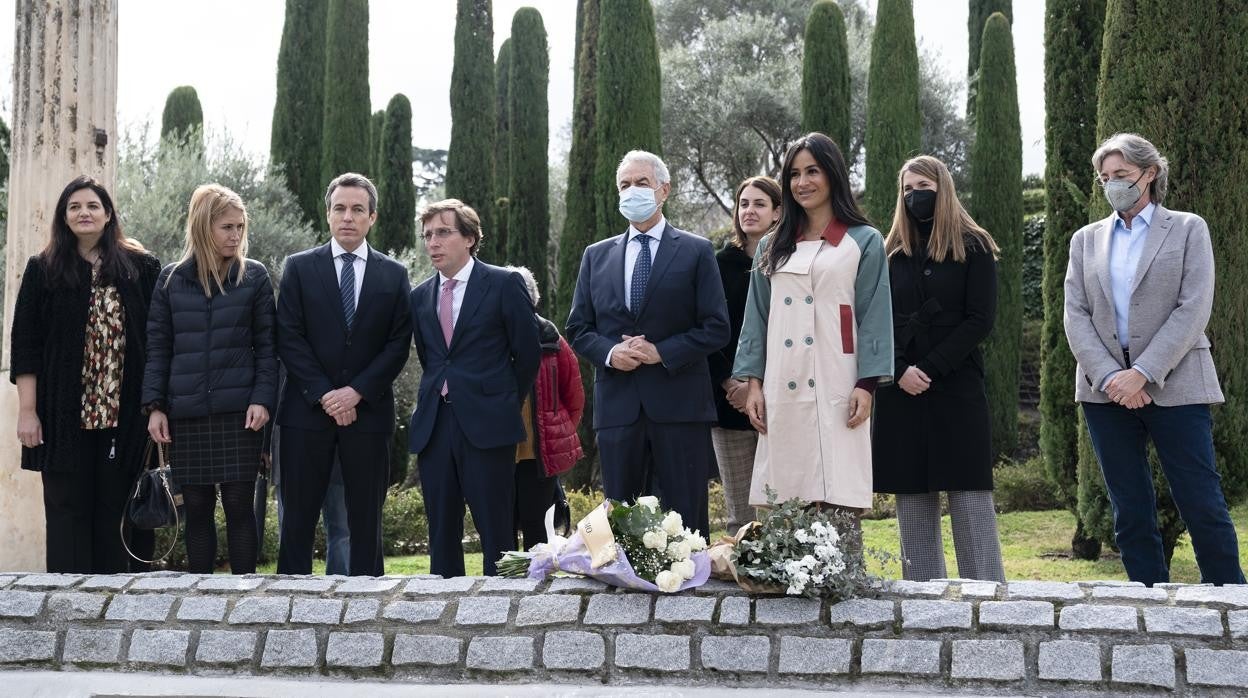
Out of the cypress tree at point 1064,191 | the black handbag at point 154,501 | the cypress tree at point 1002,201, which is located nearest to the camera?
the black handbag at point 154,501

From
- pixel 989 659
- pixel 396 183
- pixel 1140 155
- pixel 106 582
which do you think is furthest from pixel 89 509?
pixel 396 183

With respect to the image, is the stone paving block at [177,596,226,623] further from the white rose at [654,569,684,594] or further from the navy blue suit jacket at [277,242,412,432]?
the white rose at [654,569,684,594]

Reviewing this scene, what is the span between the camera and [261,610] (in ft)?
14.0

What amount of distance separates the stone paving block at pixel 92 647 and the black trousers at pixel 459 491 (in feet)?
4.40

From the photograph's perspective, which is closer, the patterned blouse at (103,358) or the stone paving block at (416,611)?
the stone paving block at (416,611)

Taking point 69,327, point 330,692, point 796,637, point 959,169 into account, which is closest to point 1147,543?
point 796,637

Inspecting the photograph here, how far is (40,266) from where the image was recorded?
5328 mm

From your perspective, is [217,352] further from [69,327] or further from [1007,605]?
[1007,605]

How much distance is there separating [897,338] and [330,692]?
2.62 metres

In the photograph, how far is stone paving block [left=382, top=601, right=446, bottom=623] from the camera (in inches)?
163

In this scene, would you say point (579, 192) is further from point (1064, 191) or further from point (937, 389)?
point (937, 389)

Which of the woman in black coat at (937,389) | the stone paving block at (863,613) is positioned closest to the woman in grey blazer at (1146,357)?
the woman in black coat at (937,389)

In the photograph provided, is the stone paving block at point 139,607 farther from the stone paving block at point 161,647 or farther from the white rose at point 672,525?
the white rose at point 672,525

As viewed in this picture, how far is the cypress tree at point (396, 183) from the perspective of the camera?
18281 millimetres
